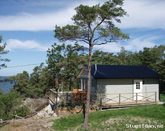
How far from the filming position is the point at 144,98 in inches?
1446

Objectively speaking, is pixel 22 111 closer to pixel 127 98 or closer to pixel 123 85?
pixel 123 85

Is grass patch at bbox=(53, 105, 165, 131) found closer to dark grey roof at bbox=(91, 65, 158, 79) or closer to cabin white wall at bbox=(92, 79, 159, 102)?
cabin white wall at bbox=(92, 79, 159, 102)

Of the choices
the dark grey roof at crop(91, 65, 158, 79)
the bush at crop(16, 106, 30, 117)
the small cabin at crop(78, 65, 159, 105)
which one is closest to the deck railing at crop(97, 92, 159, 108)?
the small cabin at crop(78, 65, 159, 105)

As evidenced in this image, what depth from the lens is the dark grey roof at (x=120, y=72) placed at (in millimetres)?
35156

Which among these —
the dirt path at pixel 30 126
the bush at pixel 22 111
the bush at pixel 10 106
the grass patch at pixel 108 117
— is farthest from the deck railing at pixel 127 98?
the bush at pixel 10 106

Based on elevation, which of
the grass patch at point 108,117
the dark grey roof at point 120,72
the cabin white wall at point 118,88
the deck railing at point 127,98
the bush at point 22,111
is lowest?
the bush at point 22,111

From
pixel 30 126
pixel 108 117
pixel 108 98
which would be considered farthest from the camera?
pixel 108 98

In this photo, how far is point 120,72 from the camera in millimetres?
36625

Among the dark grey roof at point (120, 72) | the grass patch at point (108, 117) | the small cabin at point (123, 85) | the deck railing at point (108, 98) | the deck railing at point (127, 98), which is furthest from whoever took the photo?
the dark grey roof at point (120, 72)

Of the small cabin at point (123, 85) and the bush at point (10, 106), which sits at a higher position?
the small cabin at point (123, 85)

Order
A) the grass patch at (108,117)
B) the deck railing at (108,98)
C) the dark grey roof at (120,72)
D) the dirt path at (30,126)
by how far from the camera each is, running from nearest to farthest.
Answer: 1. the grass patch at (108,117)
2. the dirt path at (30,126)
3. the deck railing at (108,98)
4. the dark grey roof at (120,72)

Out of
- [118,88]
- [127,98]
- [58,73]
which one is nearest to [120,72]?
[118,88]

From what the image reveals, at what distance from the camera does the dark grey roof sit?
35156 millimetres

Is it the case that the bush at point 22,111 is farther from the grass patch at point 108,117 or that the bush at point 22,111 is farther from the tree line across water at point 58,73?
the grass patch at point 108,117
